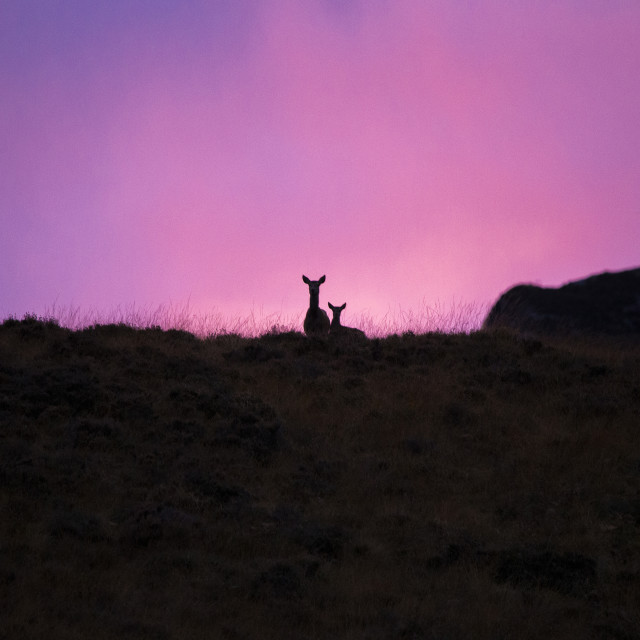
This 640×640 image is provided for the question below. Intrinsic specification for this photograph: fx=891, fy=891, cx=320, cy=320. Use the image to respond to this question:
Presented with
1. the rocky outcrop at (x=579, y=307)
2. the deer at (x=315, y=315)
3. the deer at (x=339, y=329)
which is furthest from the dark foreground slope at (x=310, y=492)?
the rocky outcrop at (x=579, y=307)

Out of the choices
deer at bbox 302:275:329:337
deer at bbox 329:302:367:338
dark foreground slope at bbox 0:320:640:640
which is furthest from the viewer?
deer at bbox 302:275:329:337

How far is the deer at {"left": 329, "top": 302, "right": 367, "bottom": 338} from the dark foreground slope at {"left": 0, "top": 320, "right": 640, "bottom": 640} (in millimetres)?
2865

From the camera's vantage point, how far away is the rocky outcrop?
26.7 m

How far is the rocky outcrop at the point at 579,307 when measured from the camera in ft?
87.6

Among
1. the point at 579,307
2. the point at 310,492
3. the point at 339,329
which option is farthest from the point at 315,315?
the point at 310,492

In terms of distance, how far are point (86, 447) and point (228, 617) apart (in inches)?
192

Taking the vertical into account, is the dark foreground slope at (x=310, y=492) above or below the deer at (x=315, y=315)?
below

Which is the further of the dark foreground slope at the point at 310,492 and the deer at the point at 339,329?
the deer at the point at 339,329

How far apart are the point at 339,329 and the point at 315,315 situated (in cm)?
106

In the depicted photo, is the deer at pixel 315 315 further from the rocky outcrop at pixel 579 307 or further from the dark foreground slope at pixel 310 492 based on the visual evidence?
the rocky outcrop at pixel 579 307

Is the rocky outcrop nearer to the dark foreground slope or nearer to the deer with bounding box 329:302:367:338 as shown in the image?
the deer with bounding box 329:302:367:338

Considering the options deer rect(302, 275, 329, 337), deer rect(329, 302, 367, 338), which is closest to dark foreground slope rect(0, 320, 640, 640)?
deer rect(329, 302, 367, 338)

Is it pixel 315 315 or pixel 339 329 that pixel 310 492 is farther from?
pixel 315 315

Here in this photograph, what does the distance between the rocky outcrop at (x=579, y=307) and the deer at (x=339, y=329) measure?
4249 millimetres
